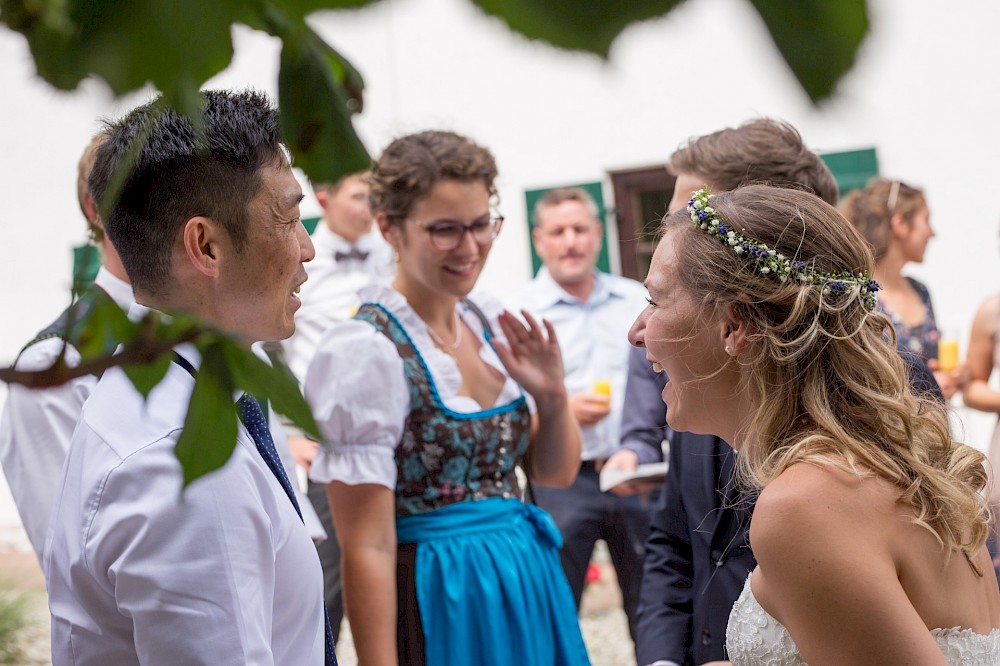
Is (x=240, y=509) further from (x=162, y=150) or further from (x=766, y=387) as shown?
(x=766, y=387)

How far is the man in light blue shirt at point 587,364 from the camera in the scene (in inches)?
175

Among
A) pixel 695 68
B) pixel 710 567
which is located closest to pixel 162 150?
pixel 695 68

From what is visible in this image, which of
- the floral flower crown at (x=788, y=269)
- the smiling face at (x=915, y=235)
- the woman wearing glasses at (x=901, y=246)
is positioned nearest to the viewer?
the floral flower crown at (x=788, y=269)

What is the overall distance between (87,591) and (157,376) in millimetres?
973

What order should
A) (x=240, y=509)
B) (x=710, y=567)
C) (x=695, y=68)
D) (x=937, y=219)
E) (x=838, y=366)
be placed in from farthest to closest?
1. (x=937, y=219)
2. (x=710, y=567)
3. (x=838, y=366)
4. (x=240, y=509)
5. (x=695, y=68)

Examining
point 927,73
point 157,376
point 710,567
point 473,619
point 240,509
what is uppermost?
point 927,73

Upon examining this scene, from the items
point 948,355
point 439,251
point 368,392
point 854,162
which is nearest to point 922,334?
point 948,355

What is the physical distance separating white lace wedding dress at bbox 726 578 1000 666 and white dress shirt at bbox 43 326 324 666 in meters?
0.78

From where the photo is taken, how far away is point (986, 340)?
4.90 m

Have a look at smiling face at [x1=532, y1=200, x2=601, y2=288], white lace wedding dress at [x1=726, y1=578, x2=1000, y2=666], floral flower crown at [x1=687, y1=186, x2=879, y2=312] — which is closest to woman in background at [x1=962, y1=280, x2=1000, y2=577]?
smiling face at [x1=532, y1=200, x2=601, y2=288]

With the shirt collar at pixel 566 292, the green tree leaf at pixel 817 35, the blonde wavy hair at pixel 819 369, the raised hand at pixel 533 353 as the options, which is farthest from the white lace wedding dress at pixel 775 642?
the shirt collar at pixel 566 292

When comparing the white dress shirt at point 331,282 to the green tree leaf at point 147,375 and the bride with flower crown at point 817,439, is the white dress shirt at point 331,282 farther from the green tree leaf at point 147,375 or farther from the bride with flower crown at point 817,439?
the green tree leaf at point 147,375

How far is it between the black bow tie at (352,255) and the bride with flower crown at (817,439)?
348 centimetres

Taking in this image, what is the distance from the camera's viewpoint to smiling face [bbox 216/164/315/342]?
1.18 m
